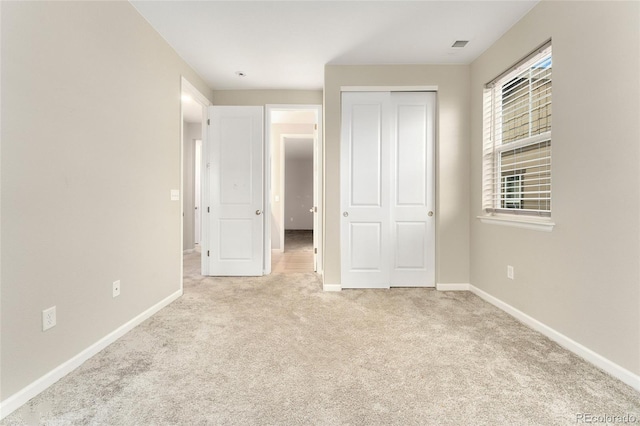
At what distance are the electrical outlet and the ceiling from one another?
2335mm

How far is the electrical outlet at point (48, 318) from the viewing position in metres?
1.64

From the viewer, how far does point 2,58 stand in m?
1.42

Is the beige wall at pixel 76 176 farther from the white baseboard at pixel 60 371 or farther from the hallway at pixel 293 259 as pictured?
the hallway at pixel 293 259

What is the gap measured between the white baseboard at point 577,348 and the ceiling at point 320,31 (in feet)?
8.39

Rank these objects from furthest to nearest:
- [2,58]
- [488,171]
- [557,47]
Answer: [488,171] → [557,47] → [2,58]

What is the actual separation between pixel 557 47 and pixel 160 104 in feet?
11.0

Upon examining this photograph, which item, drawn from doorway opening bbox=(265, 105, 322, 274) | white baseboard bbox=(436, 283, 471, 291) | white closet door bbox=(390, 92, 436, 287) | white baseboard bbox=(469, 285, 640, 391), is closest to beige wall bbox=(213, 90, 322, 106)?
doorway opening bbox=(265, 105, 322, 274)

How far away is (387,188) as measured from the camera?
344 cm

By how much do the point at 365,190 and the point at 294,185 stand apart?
7.58 meters

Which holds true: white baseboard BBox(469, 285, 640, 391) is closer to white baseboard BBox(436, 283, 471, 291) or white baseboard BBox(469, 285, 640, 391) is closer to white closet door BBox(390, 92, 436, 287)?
white baseboard BBox(436, 283, 471, 291)

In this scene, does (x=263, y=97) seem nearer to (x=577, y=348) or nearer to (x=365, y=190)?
(x=365, y=190)

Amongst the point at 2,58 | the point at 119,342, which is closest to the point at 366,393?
the point at 119,342

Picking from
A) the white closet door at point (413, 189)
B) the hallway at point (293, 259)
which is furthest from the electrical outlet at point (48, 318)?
the white closet door at point (413, 189)

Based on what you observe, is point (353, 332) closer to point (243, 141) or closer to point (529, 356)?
point (529, 356)
